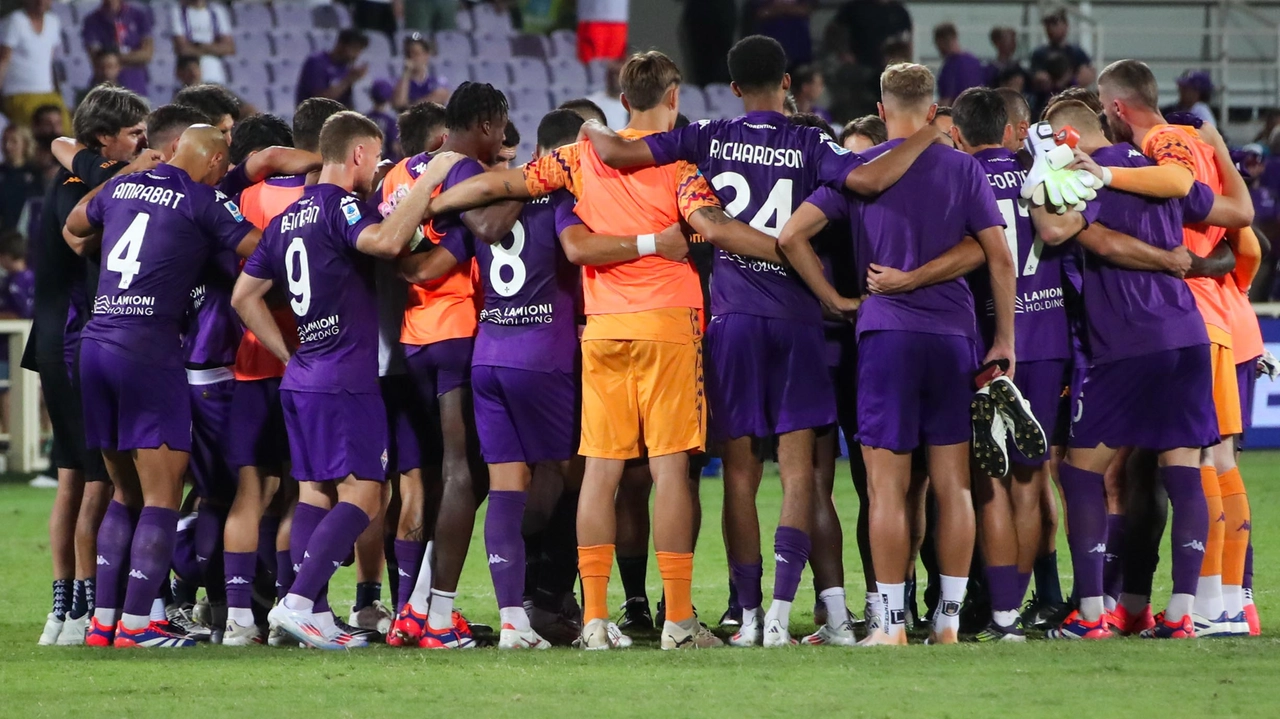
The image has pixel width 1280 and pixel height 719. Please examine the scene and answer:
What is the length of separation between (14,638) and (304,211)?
7.94 feet

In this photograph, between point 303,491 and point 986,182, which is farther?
point 303,491

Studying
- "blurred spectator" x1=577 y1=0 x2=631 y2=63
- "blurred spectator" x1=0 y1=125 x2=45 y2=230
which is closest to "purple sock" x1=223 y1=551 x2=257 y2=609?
"blurred spectator" x1=0 y1=125 x2=45 y2=230

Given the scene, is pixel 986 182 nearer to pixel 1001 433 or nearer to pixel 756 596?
pixel 1001 433

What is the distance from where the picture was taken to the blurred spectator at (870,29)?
65.0 ft

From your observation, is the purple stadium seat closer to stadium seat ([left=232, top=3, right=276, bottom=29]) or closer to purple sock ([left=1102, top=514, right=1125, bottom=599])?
stadium seat ([left=232, top=3, right=276, bottom=29])

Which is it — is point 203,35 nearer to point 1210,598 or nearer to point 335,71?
point 335,71

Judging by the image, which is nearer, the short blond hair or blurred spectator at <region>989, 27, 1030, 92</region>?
the short blond hair

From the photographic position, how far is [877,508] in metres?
6.68

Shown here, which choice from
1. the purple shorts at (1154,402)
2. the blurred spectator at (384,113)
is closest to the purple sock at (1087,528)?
the purple shorts at (1154,402)

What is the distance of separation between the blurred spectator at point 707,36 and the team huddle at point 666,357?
13007mm

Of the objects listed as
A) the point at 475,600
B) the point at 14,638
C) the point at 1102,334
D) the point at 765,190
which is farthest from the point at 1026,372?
the point at 14,638

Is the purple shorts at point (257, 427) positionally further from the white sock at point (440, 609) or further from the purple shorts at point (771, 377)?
the purple shorts at point (771, 377)

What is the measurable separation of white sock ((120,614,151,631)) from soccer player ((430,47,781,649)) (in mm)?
1872

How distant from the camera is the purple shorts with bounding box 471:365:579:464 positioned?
6.93 m
